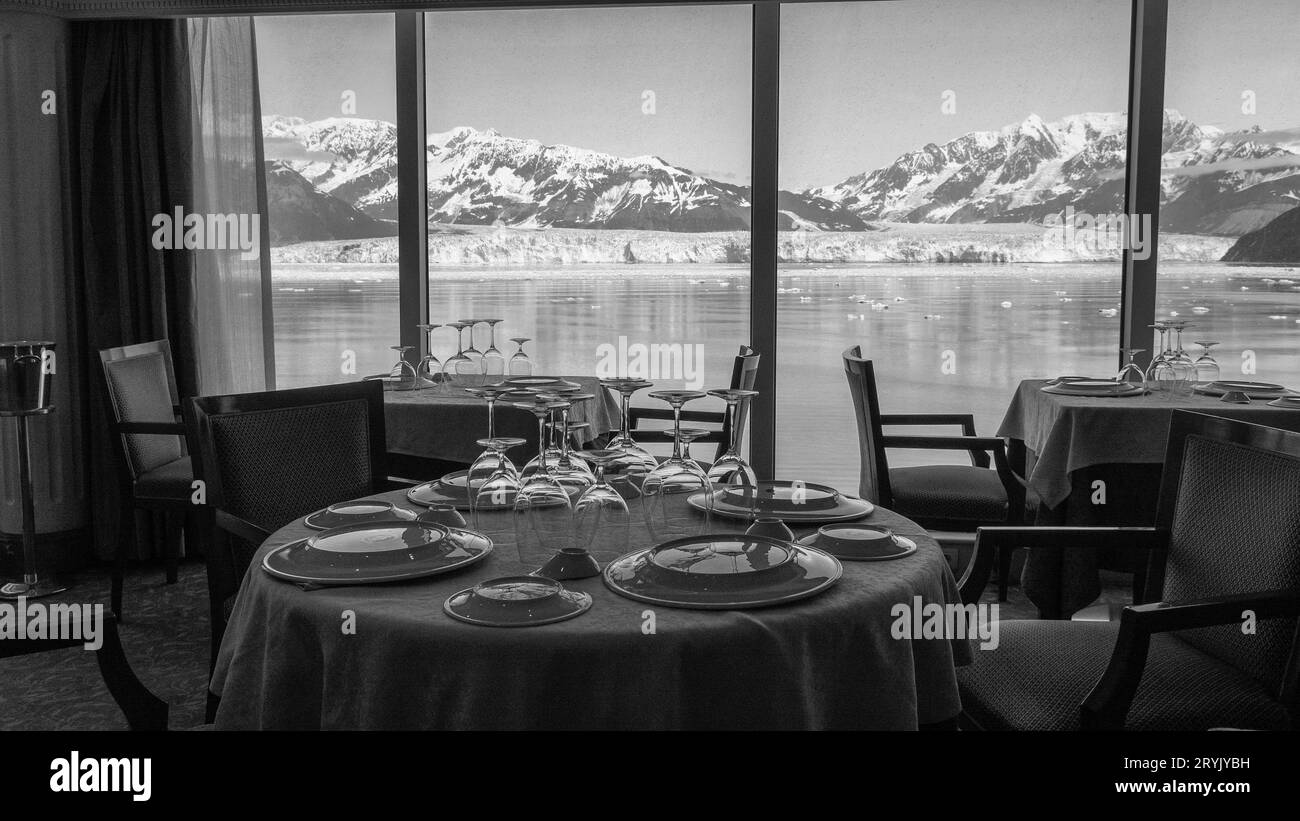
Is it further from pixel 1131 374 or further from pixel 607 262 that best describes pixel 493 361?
pixel 1131 374

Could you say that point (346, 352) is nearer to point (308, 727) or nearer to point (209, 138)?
point (209, 138)

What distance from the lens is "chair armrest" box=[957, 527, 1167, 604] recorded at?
7.18 feet

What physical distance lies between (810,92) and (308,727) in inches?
174

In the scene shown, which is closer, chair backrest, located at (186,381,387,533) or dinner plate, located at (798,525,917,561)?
dinner plate, located at (798,525,917,561)

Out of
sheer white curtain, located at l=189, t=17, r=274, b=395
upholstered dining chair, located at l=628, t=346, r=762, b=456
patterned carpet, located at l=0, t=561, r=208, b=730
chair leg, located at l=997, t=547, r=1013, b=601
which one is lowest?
patterned carpet, located at l=0, t=561, r=208, b=730

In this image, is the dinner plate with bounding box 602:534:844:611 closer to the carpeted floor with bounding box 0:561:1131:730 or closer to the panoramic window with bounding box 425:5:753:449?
the carpeted floor with bounding box 0:561:1131:730

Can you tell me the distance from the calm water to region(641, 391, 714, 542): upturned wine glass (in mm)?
3111

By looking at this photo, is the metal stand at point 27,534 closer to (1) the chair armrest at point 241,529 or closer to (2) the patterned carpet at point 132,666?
(2) the patterned carpet at point 132,666

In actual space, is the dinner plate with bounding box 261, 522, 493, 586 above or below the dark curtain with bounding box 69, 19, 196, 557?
below

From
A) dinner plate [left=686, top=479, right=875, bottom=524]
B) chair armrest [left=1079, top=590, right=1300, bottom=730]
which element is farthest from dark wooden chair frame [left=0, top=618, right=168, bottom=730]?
chair armrest [left=1079, top=590, right=1300, bottom=730]

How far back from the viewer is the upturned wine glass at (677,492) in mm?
1804
